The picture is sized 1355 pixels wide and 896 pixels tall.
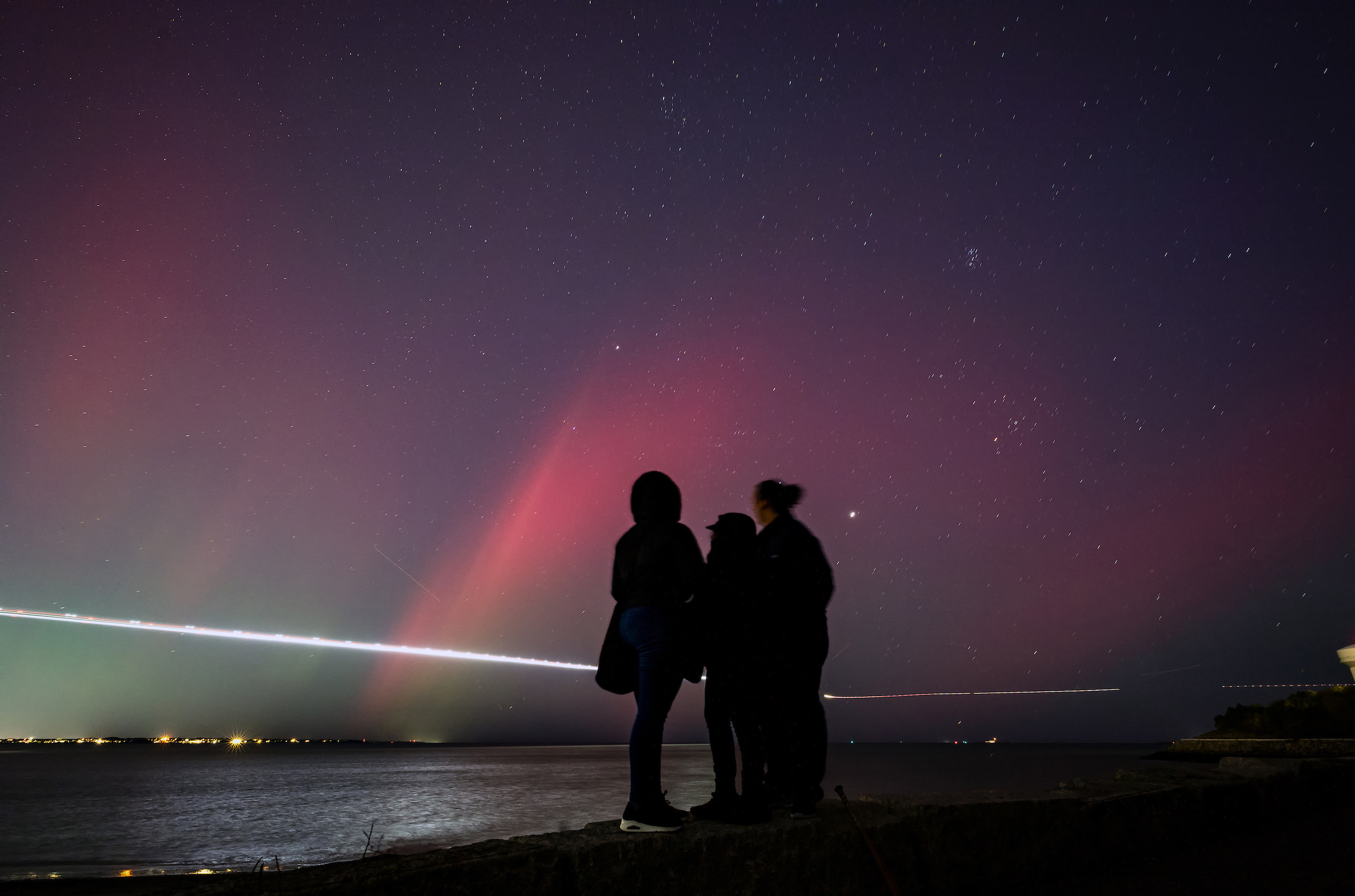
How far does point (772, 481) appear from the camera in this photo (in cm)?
389

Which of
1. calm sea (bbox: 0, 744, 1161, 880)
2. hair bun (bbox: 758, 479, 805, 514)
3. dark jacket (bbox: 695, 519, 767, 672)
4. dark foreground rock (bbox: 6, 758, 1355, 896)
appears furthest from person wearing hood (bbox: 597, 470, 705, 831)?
calm sea (bbox: 0, 744, 1161, 880)

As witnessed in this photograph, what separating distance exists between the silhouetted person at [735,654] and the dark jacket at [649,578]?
153mm

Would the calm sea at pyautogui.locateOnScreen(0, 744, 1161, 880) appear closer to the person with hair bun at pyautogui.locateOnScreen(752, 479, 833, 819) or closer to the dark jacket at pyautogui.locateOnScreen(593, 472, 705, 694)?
the person with hair bun at pyautogui.locateOnScreen(752, 479, 833, 819)

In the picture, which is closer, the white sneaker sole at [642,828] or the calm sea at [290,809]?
the white sneaker sole at [642,828]

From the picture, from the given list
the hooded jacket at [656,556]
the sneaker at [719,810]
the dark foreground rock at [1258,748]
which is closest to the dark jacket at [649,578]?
the hooded jacket at [656,556]

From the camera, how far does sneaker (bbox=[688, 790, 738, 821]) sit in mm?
2756

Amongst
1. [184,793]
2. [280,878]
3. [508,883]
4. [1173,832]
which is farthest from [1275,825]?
[184,793]

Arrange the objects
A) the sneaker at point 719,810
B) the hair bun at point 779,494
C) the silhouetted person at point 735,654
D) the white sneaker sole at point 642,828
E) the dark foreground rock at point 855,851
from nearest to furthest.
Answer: the dark foreground rock at point 855,851
the white sneaker sole at point 642,828
the sneaker at point 719,810
the silhouetted person at point 735,654
the hair bun at point 779,494

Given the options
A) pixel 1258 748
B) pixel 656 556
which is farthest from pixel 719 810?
pixel 1258 748

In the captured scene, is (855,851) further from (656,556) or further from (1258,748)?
(1258,748)

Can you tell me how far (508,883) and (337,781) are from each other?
1184 inches

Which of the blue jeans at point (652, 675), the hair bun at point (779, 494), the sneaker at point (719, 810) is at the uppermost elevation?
the hair bun at point (779, 494)

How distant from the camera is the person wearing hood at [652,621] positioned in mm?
2904

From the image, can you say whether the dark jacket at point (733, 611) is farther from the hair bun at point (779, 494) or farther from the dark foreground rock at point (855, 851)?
the dark foreground rock at point (855, 851)
